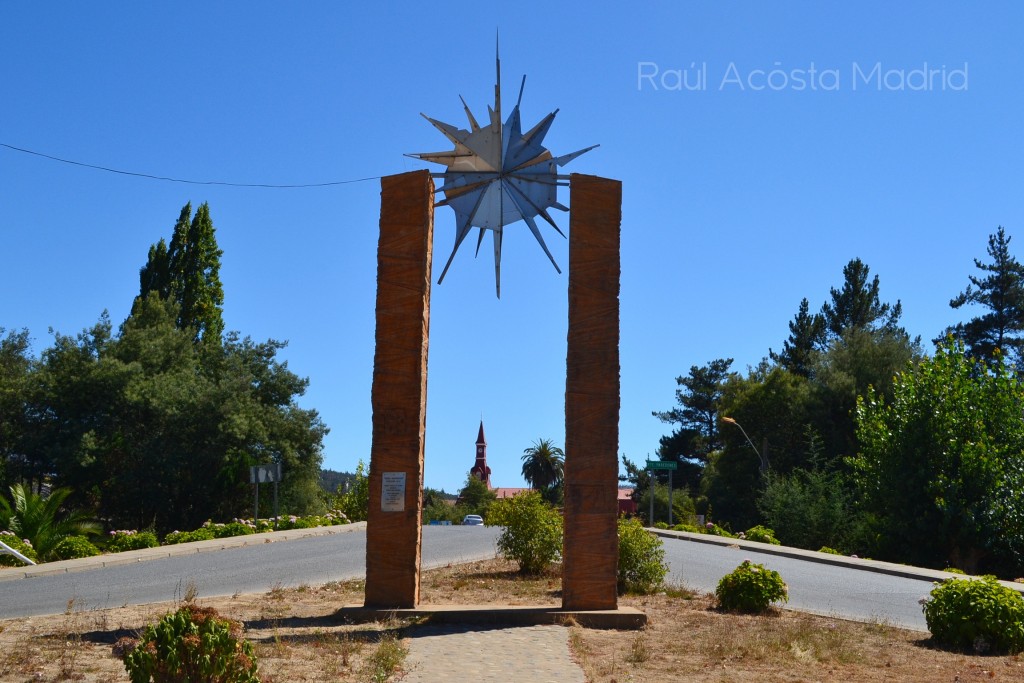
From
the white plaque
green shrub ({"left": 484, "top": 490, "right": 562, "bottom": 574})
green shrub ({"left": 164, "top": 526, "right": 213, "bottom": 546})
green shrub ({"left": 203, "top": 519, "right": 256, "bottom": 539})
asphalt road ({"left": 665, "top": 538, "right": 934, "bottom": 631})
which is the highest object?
the white plaque

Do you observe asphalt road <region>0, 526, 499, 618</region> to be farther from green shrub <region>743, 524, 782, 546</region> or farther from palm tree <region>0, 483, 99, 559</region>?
green shrub <region>743, 524, 782, 546</region>

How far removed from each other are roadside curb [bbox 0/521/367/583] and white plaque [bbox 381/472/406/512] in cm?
813

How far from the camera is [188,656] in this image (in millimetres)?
6180

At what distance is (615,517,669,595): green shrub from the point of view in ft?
46.2

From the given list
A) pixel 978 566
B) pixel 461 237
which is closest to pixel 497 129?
pixel 461 237

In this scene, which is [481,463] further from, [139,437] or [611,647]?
[611,647]

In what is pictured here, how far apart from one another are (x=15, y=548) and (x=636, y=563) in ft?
41.7

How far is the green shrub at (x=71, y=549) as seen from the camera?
19.7m

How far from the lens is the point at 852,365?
49438mm

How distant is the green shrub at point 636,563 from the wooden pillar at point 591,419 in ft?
8.48

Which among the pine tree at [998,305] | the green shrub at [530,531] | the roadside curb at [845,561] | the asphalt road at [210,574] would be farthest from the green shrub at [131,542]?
the pine tree at [998,305]

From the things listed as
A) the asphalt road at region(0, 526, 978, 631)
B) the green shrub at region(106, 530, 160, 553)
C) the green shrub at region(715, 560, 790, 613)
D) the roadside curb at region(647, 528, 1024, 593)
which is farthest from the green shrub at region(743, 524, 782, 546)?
the green shrub at region(106, 530, 160, 553)

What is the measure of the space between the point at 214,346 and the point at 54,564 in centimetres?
2350

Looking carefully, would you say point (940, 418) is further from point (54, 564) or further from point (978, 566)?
point (54, 564)
